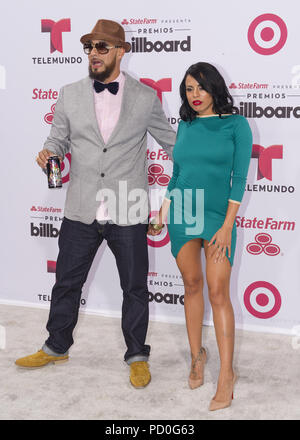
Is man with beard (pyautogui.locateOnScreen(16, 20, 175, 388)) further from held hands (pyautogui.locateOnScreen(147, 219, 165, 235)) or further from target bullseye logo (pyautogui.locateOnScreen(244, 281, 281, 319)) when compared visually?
target bullseye logo (pyautogui.locateOnScreen(244, 281, 281, 319))

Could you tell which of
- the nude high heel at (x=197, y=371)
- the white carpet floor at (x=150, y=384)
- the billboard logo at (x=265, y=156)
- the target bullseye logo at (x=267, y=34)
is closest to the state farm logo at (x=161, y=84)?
the target bullseye logo at (x=267, y=34)

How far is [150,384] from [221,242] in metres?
0.96

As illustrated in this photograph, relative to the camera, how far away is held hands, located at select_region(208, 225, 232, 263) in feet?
8.84

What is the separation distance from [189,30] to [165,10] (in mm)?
220

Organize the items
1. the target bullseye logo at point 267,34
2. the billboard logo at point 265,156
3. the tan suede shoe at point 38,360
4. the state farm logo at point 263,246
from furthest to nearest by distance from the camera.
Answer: the state farm logo at point 263,246 < the billboard logo at point 265,156 < the target bullseye logo at point 267,34 < the tan suede shoe at point 38,360

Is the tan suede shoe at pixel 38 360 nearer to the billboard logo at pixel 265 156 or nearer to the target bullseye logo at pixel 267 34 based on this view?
the billboard logo at pixel 265 156

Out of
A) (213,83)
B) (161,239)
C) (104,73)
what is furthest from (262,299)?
(104,73)

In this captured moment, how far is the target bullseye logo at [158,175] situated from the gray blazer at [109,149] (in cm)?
83

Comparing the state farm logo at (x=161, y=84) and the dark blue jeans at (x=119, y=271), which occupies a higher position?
the state farm logo at (x=161, y=84)

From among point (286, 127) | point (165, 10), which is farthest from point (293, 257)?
point (165, 10)

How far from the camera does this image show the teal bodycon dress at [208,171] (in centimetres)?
267

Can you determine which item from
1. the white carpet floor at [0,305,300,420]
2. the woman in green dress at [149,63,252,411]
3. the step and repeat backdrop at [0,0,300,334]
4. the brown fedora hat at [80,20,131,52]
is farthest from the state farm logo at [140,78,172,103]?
the white carpet floor at [0,305,300,420]

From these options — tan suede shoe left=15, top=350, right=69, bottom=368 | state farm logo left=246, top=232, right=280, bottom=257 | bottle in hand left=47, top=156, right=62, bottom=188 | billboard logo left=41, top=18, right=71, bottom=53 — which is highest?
billboard logo left=41, top=18, right=71, bottom=53

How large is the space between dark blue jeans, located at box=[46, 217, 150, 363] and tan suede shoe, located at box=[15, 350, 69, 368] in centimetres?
11
